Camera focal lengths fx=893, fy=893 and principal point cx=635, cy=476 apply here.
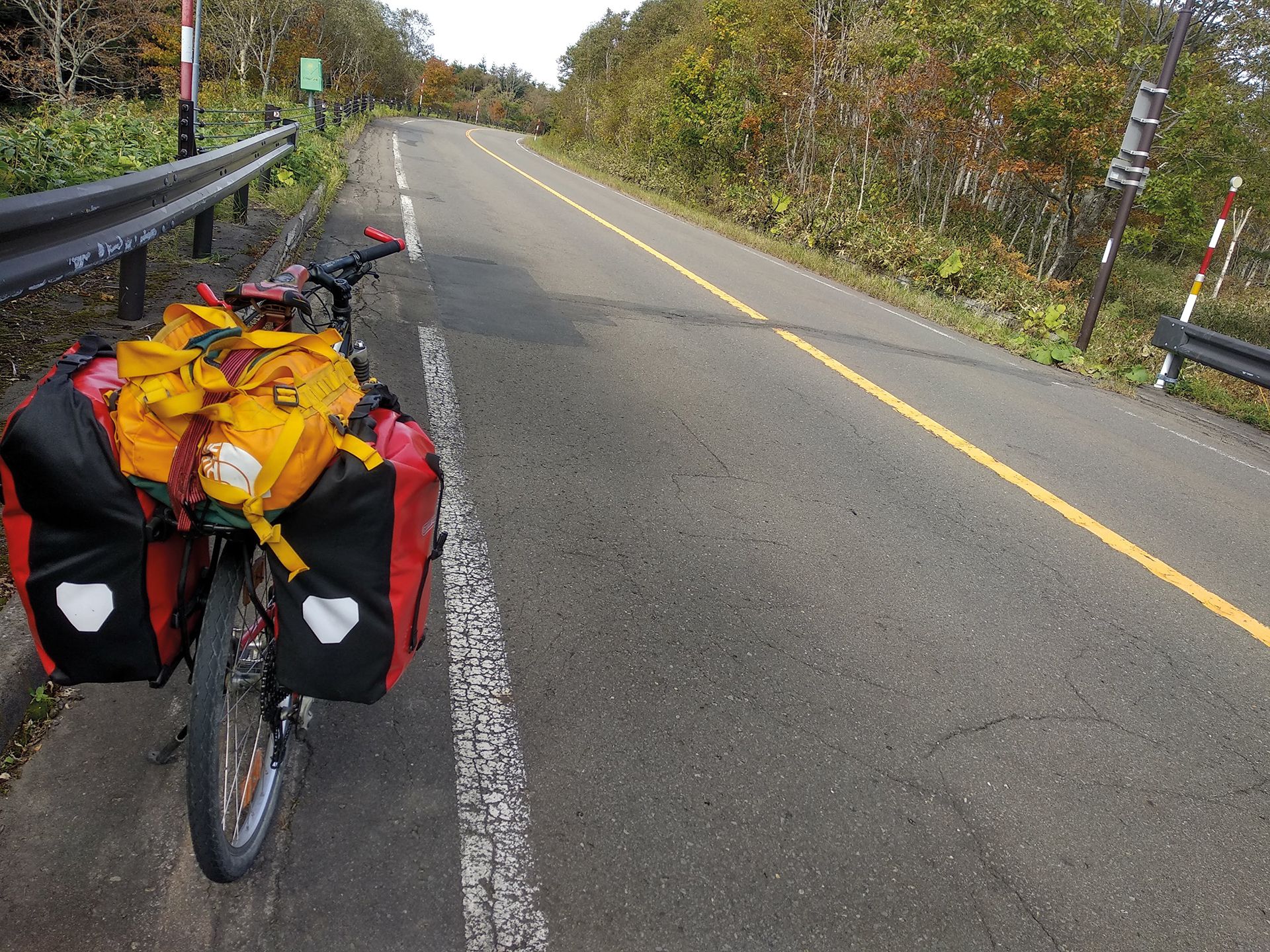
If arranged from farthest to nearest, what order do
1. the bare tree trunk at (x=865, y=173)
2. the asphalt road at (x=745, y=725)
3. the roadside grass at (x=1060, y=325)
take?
1. the bare tree trunk at (x=865, y=173)
2. the roadside grass at (x=1060, y=325)
3. the asphalt road at (x=745, y=725)

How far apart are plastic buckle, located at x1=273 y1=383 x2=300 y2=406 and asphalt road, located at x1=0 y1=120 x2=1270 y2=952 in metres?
1.15

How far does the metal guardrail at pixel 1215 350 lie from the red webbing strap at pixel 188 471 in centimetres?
955

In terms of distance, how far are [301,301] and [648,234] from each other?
45.2 feet

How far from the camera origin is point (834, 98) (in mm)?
21562

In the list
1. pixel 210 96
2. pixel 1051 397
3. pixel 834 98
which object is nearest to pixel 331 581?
pixel 1051 397

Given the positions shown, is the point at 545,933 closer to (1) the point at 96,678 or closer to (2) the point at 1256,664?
(1) the point at 96,678

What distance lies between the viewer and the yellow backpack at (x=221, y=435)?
1.84 meters

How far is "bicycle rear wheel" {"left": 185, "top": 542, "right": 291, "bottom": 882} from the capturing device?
1.90m

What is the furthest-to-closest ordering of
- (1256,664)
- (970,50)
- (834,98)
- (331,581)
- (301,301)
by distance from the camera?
(834,98) → (970,50) → (1256,664) → (301,301) → (331,581)

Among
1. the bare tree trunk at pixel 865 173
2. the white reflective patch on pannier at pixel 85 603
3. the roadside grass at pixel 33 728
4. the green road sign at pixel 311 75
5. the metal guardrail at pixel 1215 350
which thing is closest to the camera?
the white reflective patch on pannier at pixel 85 603

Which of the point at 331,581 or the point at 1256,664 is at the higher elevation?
the point at 331,581

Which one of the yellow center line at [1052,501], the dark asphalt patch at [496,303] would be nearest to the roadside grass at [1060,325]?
the yellow center line at [1052,501]

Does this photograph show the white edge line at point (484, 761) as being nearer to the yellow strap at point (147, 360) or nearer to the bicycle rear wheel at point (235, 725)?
the bicycle rear wheel at point (235, 725)

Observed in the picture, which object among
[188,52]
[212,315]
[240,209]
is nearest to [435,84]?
[240,209]
